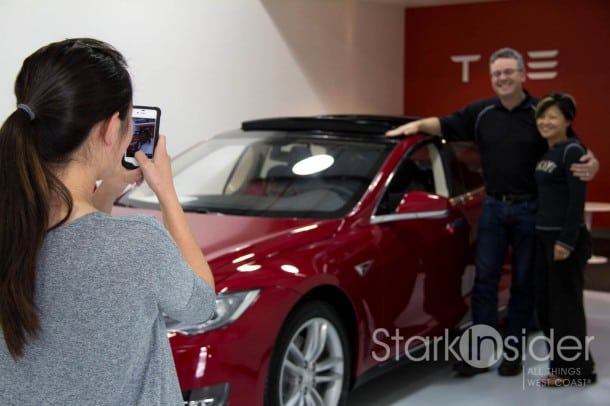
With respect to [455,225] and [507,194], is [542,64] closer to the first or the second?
[507,194]

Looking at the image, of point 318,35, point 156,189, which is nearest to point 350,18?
point 318,35

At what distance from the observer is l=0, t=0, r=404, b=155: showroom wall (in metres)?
5.33

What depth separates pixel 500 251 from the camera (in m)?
4.20

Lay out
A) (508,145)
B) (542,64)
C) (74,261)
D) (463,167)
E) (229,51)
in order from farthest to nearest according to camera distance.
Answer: (542,64)
(229,51)
(463,167)
(508,145)
(74,261)

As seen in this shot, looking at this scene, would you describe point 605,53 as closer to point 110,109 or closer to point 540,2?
point 540,2

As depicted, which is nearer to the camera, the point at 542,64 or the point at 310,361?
the point at 310,361

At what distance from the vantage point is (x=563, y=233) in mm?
3828

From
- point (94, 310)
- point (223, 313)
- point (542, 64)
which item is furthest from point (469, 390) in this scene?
point (542, 64)

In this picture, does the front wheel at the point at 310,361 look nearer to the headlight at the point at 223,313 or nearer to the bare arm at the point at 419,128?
the headlight at the point at 223,313

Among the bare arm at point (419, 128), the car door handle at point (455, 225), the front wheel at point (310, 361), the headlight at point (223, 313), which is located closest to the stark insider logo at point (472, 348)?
the car door handle at point (455, 225)

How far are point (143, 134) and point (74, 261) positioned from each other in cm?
35

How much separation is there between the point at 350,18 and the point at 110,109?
7.42m

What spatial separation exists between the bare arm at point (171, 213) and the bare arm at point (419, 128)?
263 centimetres

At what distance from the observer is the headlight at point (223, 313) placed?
271 centimetres
